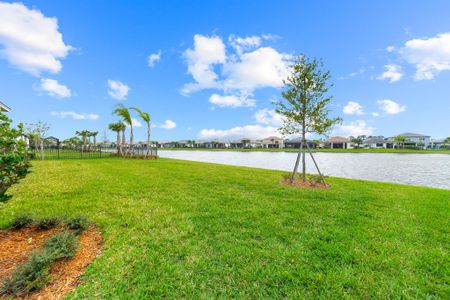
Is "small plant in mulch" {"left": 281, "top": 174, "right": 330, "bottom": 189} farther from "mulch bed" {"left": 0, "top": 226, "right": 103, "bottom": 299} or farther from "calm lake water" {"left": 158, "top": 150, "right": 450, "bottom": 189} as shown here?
"mulch bed" {"left": 0, "top": 226, "right": 103, "bottom": 299}

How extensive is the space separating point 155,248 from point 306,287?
2.09 metres

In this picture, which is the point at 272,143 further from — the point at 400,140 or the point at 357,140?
the point at 400,140

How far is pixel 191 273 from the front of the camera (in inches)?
99.6

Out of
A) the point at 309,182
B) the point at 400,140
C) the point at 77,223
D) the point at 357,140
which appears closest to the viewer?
the point at 77,223

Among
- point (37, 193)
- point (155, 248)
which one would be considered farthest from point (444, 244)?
point (37, 193)

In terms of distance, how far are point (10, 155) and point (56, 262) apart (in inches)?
56.9

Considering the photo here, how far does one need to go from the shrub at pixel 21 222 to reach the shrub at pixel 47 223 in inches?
7.8

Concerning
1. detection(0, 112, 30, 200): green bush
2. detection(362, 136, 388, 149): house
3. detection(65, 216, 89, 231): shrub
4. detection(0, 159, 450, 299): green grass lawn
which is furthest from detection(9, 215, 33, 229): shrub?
detection(362, 136, 388, 149): house

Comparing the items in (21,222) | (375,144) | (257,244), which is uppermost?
(375,144)

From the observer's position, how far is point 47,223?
3.60 m

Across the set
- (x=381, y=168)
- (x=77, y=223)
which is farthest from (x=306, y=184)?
(x=381, y=168)

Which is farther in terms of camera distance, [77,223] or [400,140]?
[400,140]

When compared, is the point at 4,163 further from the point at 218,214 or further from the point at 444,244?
the point at 444,244

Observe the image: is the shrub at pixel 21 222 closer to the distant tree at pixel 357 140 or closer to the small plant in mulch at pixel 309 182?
the small plant in mulch at pixel 309 182
